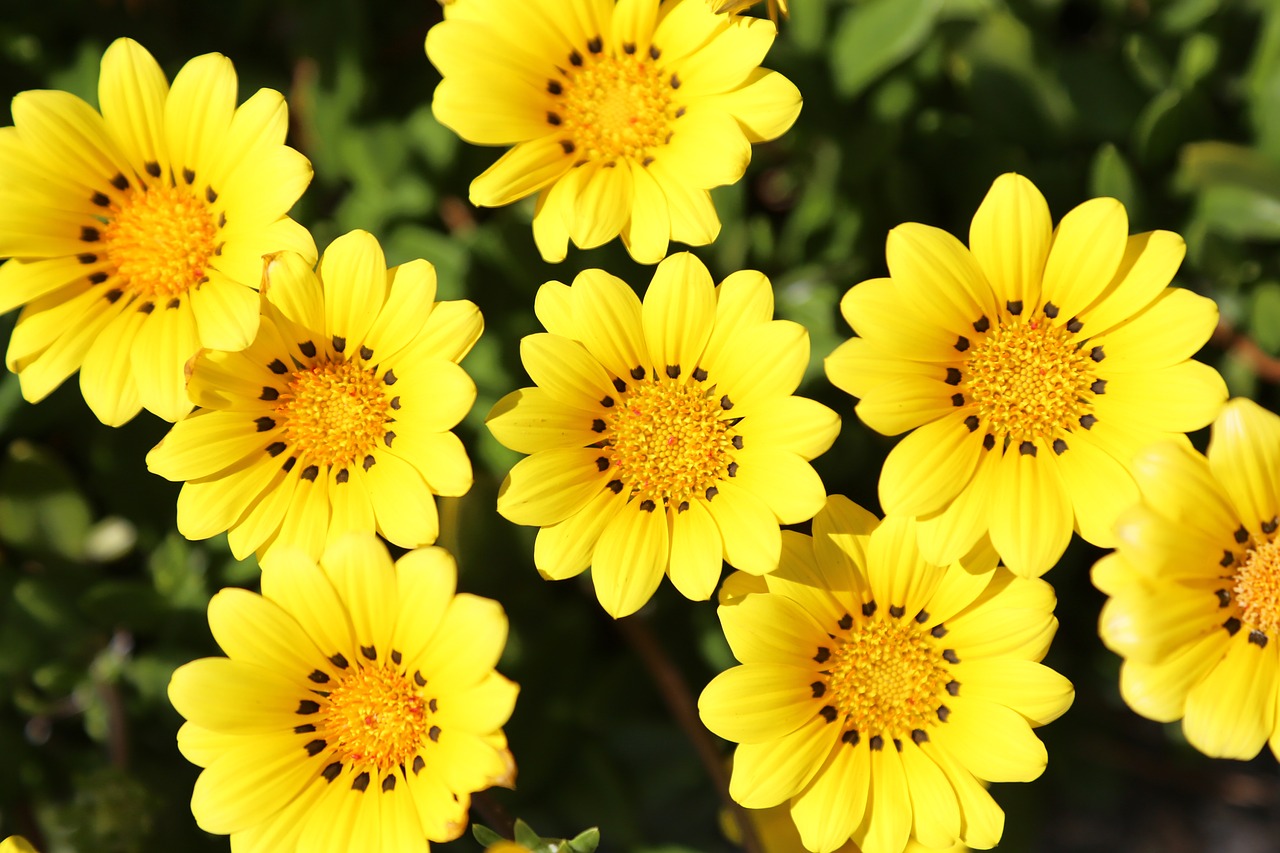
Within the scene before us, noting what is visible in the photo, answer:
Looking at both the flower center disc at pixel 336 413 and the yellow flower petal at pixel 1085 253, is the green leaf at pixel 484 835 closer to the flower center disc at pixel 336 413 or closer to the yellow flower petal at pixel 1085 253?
the flower center disc at pixel 336 413

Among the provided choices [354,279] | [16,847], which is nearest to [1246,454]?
[354,279]

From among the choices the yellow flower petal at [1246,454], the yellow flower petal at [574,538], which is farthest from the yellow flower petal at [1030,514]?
the yellow flower petal at [574,538]

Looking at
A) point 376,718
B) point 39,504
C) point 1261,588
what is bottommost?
point 376,718

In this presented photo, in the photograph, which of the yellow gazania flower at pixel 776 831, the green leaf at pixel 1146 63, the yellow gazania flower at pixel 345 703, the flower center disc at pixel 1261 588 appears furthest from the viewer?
the green leaf at pixel 1146 63

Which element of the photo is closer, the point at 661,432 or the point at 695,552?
the point at 695,552

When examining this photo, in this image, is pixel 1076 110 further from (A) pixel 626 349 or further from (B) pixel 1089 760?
(B) pixel 1089 760

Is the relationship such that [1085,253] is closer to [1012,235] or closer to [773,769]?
[1012,235]
